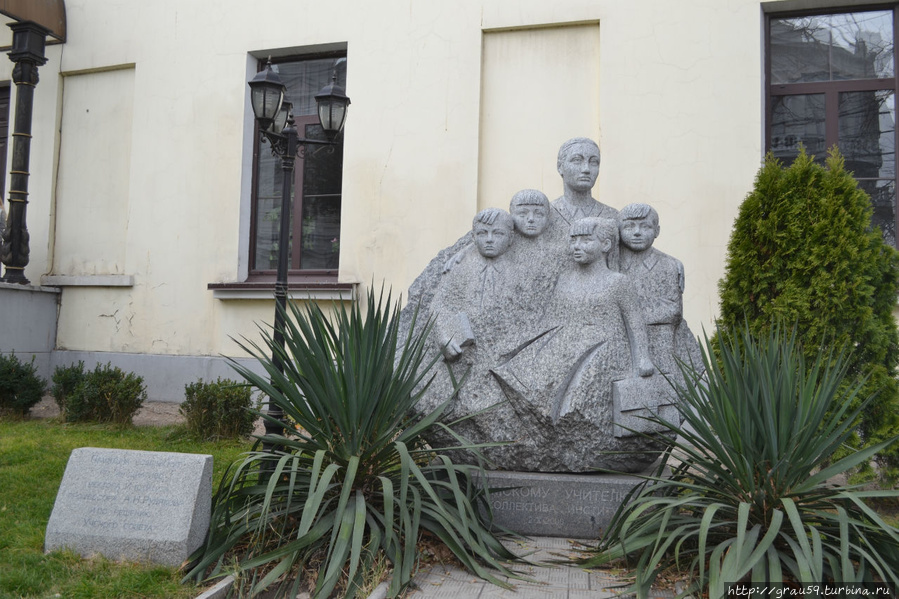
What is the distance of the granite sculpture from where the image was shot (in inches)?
171

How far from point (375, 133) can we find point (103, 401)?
14.0 ft

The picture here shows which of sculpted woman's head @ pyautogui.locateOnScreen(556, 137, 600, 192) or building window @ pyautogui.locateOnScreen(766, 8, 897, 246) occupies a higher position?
building window @ pyautogui.locateOnScreen(766, 8, 897, 246)

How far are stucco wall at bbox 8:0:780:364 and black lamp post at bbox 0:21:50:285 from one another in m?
0.43

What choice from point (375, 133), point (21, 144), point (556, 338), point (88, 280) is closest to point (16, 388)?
point (88, 280)

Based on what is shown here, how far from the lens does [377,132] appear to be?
30.7 ft

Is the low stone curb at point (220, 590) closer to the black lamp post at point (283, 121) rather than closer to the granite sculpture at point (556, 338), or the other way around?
the granite sculpture at point (556, 338)

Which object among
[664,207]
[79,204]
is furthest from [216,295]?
[664,207]

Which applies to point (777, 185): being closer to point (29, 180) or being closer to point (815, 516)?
point (815, 516)

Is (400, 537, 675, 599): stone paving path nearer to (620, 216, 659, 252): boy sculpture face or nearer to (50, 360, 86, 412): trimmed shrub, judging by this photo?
(620, 216, 659, 252): boy sculpture face

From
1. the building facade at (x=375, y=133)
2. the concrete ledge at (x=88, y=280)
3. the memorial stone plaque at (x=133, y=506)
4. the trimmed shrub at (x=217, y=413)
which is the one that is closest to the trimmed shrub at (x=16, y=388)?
the building facade at (x=375, y=133)

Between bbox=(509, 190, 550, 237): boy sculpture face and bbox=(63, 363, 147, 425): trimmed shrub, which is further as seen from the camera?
bbox=(63, 363, 147, 425): trimmed shrub

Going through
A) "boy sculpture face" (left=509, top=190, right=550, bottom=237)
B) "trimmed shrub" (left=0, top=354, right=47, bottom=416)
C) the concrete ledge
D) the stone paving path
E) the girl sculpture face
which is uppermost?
"boy sculpture face" (left=509, top=190, right=550, bottom=237)

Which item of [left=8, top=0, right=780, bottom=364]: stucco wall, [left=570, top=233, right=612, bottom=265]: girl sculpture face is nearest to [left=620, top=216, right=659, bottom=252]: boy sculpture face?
[left=570, top=233, right=612, bottom=265]: girl sculpture face

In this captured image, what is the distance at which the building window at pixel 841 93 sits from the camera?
8.18m
